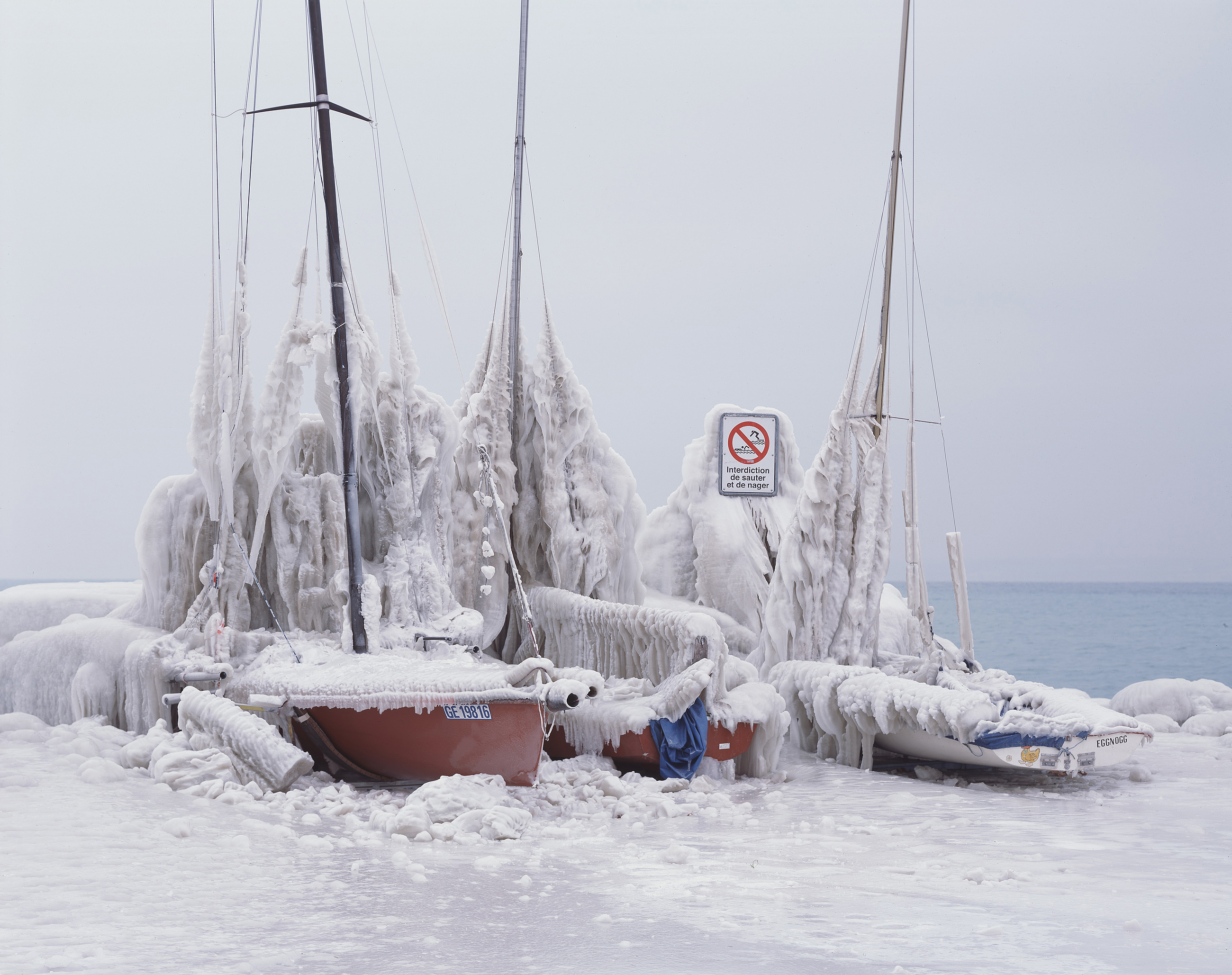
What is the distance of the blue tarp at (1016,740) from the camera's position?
8969 mm

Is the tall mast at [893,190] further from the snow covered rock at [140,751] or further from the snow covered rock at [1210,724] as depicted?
the snow covered rock at [140,751]

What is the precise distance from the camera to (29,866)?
571 centimetres

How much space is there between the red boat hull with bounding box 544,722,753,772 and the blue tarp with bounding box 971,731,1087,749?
1.97 m

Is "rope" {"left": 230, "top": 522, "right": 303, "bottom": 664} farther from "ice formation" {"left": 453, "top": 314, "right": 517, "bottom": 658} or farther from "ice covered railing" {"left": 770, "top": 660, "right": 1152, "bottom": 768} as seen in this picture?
"ice covered railing" {"left": 770, "top": 660, "right": 1152, "bottom": 768}

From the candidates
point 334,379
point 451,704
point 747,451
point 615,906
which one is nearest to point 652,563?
point 747,451

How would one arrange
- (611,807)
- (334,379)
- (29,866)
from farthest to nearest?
(334,379) → (611,807) → (29,866)

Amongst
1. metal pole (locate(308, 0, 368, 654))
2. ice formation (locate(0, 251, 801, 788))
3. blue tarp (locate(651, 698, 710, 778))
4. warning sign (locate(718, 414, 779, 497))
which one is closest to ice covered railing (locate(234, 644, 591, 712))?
ice formation (locate(0, 251, 801, 788))

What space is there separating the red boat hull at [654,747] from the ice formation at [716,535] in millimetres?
5412

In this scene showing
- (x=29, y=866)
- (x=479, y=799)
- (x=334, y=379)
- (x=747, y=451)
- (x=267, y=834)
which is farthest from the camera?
(x=747, y=451)

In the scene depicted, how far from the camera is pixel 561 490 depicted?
12969mm

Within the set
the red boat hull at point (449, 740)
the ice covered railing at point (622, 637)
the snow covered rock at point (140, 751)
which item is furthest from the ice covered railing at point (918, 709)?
the snow covered rock at point (140, 751)

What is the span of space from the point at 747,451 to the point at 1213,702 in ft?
21.9

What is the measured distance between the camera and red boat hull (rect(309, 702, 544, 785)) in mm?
8133

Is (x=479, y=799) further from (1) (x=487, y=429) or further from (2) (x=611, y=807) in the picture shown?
(1) (x=487, y=429)
